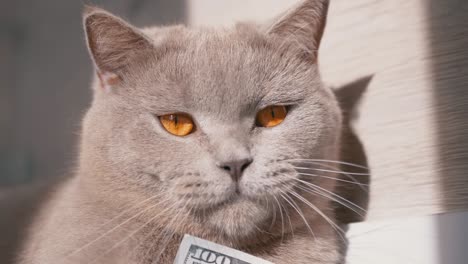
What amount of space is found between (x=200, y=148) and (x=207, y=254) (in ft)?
0.69

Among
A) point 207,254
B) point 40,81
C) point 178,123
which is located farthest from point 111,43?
point 40,81

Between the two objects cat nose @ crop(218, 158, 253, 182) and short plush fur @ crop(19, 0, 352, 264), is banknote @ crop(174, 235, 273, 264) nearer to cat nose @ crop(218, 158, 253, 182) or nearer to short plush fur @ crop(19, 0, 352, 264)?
short plush fur @ crop(19, 0, 352, 264)

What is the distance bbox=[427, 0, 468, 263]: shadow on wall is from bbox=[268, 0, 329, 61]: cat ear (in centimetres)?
29

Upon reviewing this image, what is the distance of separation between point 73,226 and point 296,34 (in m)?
0.64

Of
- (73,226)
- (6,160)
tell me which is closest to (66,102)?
(6,160)

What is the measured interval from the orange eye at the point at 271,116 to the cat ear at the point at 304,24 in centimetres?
18

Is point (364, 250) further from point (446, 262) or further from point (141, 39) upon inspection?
point (141, 39)

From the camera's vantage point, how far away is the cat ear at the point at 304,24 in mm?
1119

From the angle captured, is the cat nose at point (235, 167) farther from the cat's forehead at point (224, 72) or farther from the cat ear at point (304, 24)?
the cat ear at point (304, 24)

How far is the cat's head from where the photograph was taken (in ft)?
3.13

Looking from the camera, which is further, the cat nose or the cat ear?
the cat ear

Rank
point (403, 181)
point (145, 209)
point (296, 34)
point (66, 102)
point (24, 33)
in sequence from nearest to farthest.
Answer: point (145, 209)
point (296, 34)
point (403, 181)
point (66, 102)
point (24, 33)

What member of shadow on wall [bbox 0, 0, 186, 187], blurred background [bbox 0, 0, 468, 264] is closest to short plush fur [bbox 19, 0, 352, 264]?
blurred background [bbox 0, 0, 468, 264]

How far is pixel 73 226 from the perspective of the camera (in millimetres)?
1081
